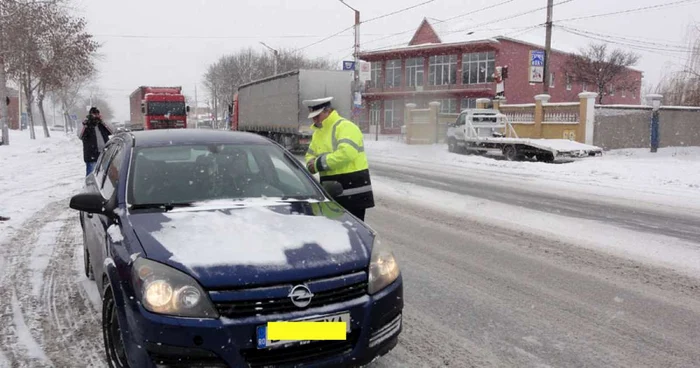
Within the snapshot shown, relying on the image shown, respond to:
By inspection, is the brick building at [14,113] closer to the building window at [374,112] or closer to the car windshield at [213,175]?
the building window at [374,112]

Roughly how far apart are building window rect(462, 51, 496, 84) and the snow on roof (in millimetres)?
45639

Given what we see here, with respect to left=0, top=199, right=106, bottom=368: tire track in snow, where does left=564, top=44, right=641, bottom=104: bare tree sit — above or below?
above

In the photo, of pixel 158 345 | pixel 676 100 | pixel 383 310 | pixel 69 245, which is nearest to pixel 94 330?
pixel 158 345

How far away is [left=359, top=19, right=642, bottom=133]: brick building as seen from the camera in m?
46.8

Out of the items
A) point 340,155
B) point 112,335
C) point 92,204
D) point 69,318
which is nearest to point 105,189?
point 92,204

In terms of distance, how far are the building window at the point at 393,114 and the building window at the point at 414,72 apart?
2200mm

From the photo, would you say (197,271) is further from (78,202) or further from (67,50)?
(67,50)

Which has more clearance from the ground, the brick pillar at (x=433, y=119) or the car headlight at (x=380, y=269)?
the brick pillar at (x=433, y=119)

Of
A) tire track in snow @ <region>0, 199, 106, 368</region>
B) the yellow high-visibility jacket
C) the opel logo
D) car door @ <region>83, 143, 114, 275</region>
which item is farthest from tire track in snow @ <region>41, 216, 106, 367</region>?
the yellow high-visibility jacket

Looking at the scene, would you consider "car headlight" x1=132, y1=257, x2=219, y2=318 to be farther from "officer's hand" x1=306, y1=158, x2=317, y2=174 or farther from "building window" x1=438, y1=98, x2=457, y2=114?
"building window" x1=438, y1=98, x2=457, y2=114

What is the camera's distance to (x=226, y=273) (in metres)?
2.68

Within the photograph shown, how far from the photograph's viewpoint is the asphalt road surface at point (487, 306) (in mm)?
3625

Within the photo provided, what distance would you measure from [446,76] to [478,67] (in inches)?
134

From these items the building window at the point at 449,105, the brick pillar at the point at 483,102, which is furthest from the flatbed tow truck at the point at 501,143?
the building window at the point at 449,105
